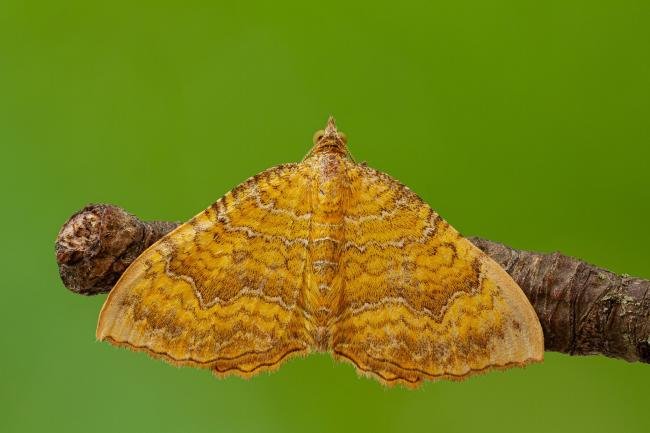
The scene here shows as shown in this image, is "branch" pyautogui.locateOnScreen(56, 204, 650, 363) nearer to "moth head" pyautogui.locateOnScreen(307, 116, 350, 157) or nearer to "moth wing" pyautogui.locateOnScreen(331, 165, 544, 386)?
"moth wing" pyautogui.locateOnScreen(331, 165, 544, 386)

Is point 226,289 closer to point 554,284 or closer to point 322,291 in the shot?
point 322,291

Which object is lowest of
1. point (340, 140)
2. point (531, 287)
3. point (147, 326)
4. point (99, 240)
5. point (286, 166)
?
point (147, 326)

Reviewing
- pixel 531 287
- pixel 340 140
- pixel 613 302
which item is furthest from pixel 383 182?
pixel 613 302

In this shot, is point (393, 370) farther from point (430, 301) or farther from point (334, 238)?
point (334, 238)

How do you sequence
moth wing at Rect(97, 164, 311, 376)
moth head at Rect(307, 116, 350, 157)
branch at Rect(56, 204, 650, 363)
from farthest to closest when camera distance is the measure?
moth head at Rect(307, 116, 350, 157) < moth wing at Rect(97, 164, 311, 376) < branch at Rect(56, 204, 650, 363)

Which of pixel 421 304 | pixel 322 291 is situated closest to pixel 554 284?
pixel 421 304

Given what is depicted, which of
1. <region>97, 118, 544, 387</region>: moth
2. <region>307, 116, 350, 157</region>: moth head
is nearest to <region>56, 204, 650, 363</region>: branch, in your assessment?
<region>97, 118, 544, 387</region>: moth

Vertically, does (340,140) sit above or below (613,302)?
above
